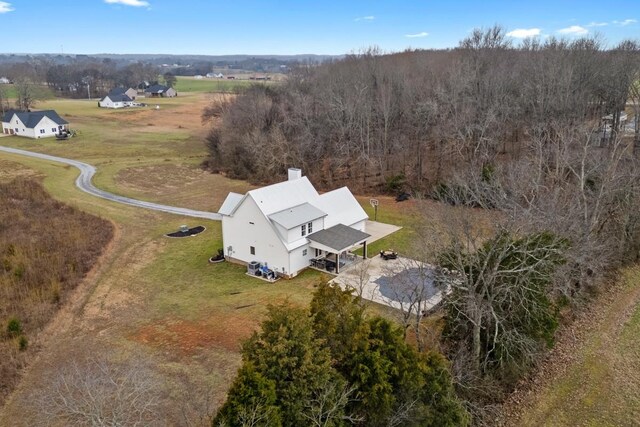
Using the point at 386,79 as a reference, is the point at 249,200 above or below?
below

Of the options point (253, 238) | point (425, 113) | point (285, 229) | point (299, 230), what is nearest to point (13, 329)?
point (253, 238)

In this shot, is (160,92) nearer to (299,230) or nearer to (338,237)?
(299,230)

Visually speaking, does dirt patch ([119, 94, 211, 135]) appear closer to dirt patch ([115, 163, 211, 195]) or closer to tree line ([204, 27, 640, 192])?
dirt patch ([115, 163, 211, 195])

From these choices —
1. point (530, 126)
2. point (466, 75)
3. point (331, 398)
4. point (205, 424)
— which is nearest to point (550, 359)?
point (331, 398)

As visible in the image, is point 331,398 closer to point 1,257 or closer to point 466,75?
point 1,257

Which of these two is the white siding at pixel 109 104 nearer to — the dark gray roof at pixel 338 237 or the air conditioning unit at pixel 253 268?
the air conditioning unit at pixel 253 268

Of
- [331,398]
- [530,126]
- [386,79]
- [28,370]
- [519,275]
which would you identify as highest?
[386,79]
